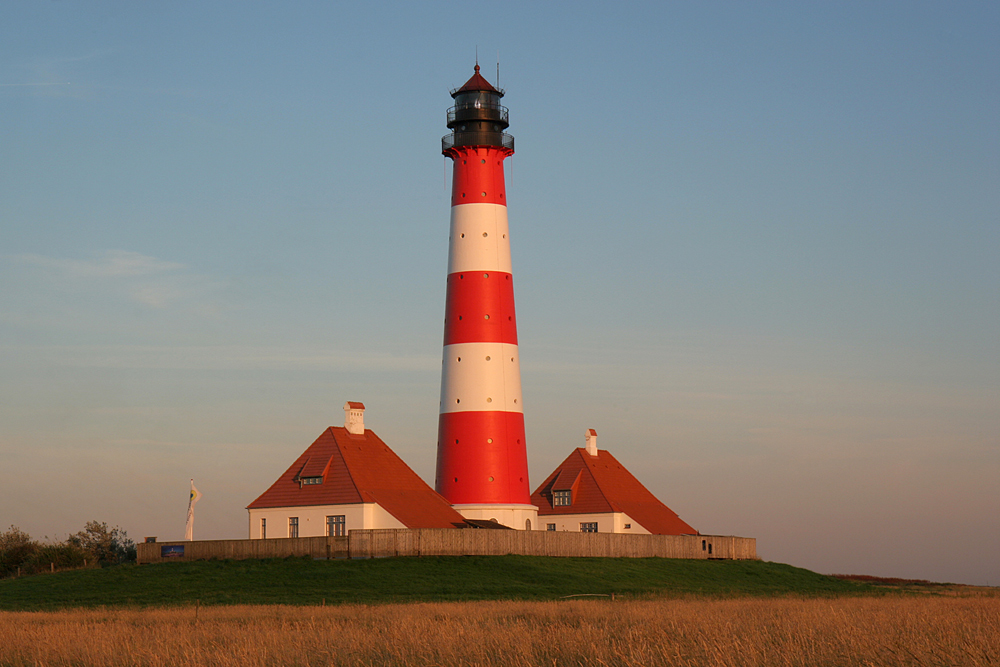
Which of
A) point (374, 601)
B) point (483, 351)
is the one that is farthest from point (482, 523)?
point (374, 601)

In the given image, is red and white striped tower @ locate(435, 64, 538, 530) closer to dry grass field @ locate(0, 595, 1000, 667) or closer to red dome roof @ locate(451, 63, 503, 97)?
red dome roof @ locate(451, 63, 503, 97)

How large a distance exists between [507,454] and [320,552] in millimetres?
10351

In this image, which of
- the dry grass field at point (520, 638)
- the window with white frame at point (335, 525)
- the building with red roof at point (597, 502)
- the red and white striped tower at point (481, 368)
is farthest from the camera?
the building with red roof at point (597, 502)

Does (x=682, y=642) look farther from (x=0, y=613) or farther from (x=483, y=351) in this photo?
(x=483, y=351)

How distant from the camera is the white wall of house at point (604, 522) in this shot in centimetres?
6519

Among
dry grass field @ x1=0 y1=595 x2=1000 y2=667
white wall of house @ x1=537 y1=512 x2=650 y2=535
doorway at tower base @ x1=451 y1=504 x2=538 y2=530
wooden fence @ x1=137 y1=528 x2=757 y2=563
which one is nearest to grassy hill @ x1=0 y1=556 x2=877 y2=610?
wooden fence @ x1=137 y1=528 x2=757 y2=563

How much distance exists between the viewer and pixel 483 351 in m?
53.4

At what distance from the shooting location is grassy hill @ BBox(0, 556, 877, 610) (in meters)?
38.7

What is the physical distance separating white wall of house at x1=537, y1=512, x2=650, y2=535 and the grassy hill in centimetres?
1371

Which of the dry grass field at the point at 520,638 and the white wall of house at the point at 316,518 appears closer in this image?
the dry grass field at the point at 520,638

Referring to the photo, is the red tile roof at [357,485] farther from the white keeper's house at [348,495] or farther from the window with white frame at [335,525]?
the window with white frame at [335,525]

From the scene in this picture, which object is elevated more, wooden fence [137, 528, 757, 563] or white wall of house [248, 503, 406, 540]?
white wall of house [248, 503, 406, 540]

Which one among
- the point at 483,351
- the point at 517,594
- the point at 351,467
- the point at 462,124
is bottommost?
the point at 517,594

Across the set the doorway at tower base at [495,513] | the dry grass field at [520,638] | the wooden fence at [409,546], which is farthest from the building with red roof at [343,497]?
the dry grass field at [520,638]
